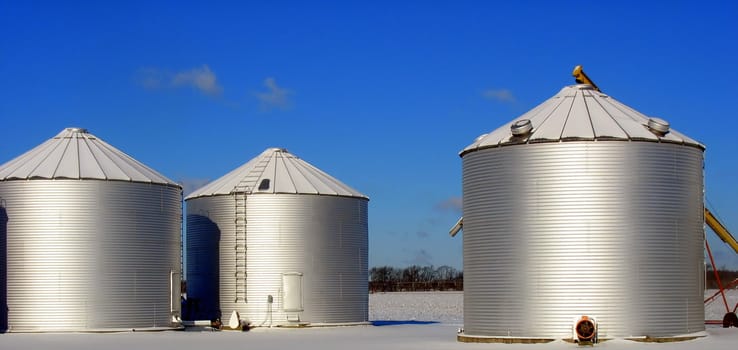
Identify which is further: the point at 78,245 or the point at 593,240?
the point at 78,245

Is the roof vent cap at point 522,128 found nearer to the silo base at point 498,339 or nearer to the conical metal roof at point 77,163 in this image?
the silo base at point 498,339

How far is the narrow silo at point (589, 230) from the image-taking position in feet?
140

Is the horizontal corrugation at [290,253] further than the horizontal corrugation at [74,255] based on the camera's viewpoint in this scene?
Yes

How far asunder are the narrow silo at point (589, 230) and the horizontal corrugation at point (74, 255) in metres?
18.4

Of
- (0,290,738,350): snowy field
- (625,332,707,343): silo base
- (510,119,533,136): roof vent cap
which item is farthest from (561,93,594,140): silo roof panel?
(0,290,738,350): snowy field

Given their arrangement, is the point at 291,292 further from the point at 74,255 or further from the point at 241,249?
the point at 74,255

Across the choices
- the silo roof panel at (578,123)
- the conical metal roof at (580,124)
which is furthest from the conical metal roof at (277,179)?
the silo roof panel at (578,123)

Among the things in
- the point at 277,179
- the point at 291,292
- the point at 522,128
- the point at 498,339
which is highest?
the point at 522,128

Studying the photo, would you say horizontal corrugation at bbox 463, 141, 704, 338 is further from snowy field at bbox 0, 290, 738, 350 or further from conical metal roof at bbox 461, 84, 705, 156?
snowy field at bbox 0, 290, 738, 350

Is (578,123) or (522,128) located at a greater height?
(578,123)

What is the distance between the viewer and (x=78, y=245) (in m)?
52.9

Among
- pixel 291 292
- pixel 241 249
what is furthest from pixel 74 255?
pixel 291 292

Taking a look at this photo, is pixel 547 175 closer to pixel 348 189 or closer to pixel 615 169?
pixel 615 169

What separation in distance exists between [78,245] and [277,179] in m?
12.5
